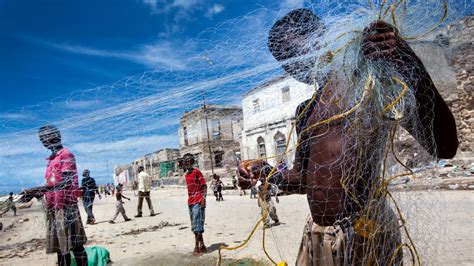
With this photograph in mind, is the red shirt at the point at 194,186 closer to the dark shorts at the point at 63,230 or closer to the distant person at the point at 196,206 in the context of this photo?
the distant person at the point at 196,206

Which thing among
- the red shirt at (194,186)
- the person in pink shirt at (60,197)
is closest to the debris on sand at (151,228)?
the red shirt at (194,186)

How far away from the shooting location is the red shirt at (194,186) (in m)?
5.74

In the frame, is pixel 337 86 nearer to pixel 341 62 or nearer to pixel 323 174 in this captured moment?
pixel 341 62

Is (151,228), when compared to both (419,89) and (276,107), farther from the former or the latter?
(419,89)

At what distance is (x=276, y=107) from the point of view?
8.98 feet

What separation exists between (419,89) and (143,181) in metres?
10.1

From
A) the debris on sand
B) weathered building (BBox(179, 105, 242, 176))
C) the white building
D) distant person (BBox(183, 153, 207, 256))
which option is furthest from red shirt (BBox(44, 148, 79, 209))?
the debris on sand

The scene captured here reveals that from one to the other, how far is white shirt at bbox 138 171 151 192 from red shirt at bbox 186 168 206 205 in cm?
507

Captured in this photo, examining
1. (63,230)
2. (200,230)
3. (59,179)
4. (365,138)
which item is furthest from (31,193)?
(200,230)

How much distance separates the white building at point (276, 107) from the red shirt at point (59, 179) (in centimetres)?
190

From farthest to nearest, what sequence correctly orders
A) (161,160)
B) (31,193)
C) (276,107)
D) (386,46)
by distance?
1. (161,160)
2. (31,193)
3. (276,107)
4. (386,46)

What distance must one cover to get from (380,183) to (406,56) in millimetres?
692

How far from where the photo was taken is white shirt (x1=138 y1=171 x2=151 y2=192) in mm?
10523

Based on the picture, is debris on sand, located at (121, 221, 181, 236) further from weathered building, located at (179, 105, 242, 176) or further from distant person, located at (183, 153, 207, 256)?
weathered building, located at (179, 105, 242, 176)
